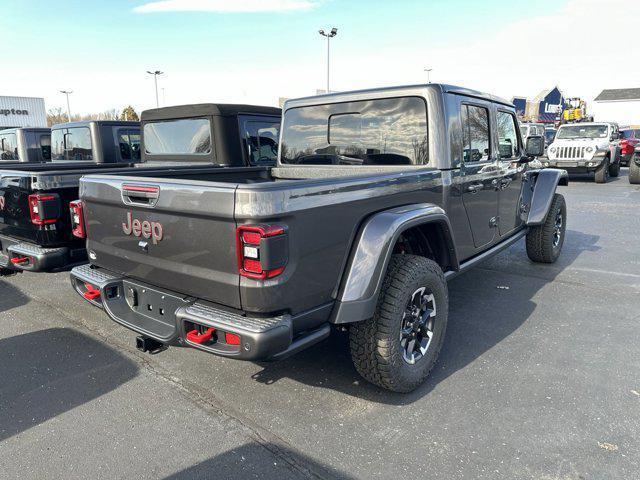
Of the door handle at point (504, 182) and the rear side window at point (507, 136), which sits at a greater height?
the rear side window at point (507, 136)

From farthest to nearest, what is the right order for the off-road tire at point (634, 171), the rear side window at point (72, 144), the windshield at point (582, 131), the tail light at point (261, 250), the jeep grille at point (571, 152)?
the windshield at point (582, 131)
the jeep grille at point (571, 152)
the off-road tire at point (634, 171)
the rear side window at point (72, 144)
the tail light at point (261, 250)

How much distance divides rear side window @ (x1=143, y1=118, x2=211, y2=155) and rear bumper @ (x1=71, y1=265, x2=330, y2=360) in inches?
111

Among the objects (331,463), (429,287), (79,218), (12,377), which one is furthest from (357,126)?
(12,377)

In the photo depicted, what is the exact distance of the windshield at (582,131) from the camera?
50.2 ft

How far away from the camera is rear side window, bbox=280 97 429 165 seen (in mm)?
3576

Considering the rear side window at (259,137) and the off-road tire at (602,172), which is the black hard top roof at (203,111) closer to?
the rear side window at (259,137)

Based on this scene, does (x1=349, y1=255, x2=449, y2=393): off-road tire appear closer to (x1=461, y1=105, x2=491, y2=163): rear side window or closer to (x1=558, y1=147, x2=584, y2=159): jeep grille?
(x1=461, y1=105, x2=491, y2=163): rear side window

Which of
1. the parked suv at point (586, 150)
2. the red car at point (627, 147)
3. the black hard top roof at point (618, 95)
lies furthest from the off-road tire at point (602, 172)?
the black hard top roof at point (618, 95)

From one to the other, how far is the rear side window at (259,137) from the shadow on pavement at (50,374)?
110 inches

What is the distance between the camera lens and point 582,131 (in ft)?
51.0

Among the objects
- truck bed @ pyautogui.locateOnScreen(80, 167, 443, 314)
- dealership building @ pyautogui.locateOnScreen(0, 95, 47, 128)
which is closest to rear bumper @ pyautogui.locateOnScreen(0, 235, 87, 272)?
truck bed @ pyautogui.locateOnScreen(80, 167, 443, 314)

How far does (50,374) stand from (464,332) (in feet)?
10.3

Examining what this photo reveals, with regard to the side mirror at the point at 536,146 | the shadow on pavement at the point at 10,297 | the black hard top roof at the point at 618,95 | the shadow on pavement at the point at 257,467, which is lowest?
the shadow on pavement at the point at 257,467

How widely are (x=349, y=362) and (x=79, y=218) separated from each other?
2.19 m
